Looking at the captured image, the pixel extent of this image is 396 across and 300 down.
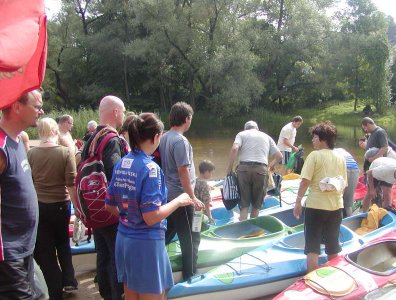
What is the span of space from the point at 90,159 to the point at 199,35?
2183cm

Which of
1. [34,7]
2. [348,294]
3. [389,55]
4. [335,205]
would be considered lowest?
[348,294]

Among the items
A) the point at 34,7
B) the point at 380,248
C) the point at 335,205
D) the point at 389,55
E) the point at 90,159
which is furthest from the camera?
the point at 389,55

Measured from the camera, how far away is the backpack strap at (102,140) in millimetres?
3115

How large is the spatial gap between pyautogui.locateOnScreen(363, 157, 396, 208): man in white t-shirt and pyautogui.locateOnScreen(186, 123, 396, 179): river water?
6735 millimetres

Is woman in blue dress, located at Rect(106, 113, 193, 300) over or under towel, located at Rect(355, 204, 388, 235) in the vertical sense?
over

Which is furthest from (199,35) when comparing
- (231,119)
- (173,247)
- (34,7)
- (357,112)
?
(34,7)

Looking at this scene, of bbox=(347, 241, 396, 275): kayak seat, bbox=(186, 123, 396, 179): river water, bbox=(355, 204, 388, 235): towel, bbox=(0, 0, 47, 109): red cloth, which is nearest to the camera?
bbox=(0, 0, 47, 109): red cloth

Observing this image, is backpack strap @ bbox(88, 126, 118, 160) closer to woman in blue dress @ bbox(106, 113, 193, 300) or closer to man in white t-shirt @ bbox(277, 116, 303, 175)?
woman in blue dress @ bbox(106, 113, 193, 300)

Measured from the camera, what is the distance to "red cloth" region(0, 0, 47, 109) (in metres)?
1.25

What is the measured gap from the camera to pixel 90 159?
3.13 metres

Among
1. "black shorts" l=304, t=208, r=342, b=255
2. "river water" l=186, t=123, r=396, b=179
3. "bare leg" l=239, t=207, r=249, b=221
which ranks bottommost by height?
"river water" l=186, t=123, r=396, b=179

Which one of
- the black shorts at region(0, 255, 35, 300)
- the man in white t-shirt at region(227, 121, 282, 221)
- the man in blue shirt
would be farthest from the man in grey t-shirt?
the man in white t-shirt at region(227, 121, 282, 221)

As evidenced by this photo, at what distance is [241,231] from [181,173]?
198 centimetres

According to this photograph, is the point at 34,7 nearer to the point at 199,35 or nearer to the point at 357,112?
the point at 199,35
